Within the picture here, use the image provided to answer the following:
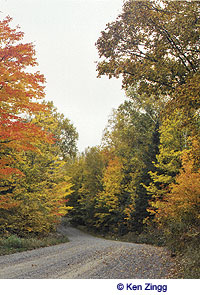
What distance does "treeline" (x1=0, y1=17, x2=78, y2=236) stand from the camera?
9875 mm

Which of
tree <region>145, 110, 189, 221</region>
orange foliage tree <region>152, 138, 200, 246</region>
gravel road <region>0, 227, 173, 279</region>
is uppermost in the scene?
tree <region>145, 110, 189, 221</region>

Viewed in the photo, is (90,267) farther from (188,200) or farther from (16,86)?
(16,86)

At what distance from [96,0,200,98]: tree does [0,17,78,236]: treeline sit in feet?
11.3

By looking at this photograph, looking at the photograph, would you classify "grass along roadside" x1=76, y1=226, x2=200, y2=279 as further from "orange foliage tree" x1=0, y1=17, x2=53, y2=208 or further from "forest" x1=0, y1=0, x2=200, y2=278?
"orange foliage tree" x1=0, y1=17, x2=53, y2=208

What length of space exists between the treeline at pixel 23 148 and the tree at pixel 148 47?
3431 millimetres

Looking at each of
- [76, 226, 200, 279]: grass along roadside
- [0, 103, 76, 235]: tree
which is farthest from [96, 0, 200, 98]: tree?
[0, 103, 76, 235]: tree

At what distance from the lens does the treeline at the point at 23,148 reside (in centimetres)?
988

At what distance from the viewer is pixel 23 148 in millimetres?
10938

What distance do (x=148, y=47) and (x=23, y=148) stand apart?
5970mm

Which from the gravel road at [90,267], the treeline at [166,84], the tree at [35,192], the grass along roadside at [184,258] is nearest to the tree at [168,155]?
the treeline at [166,84]

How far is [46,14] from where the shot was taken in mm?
8336
